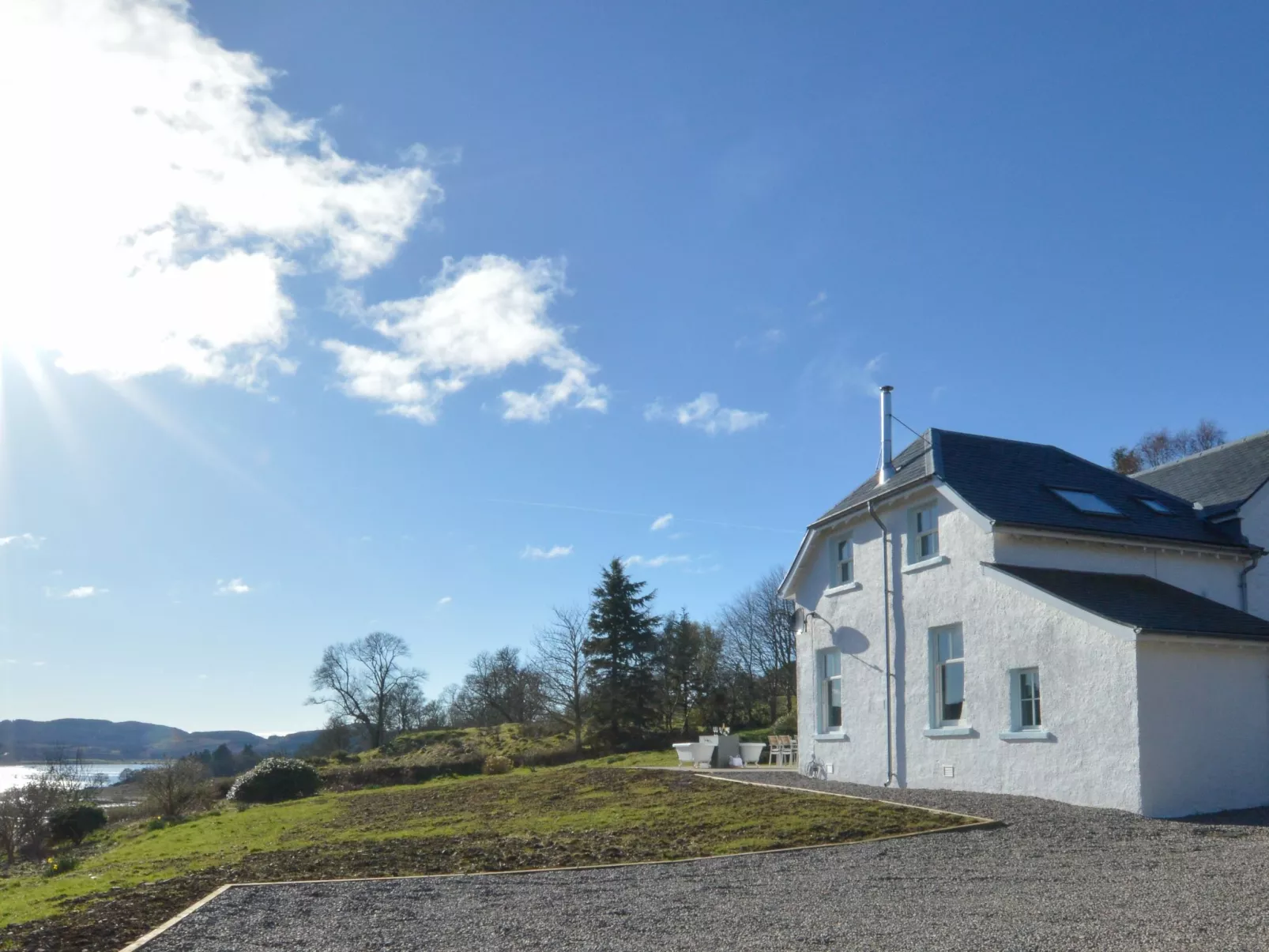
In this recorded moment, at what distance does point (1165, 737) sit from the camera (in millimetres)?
14359

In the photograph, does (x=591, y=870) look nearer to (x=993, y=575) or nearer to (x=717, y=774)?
(x=993, y=575)

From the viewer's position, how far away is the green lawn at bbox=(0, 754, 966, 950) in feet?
34.5

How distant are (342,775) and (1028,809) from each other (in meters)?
25.9

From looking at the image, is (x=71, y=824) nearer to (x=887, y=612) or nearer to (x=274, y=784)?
(x=274, y=784)

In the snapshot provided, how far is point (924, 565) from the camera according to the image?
19.3 metres

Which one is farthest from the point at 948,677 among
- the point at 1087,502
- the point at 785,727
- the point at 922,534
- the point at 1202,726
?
the point at 785,727

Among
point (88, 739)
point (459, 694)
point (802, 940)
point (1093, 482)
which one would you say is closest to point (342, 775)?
point (1093, 482)

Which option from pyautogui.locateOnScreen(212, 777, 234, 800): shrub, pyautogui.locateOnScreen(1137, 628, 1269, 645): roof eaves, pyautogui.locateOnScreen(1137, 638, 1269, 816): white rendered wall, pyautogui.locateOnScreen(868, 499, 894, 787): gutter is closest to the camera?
pyautogui.locateOnScreen(1137, 628, 1269, 645): roof eaves

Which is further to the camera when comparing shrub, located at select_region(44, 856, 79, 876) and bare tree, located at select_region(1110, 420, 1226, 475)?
bare tree, located at select_region(1110, 420, 1226, 475)

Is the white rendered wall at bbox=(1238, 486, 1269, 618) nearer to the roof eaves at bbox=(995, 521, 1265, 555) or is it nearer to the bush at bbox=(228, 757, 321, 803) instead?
the roof eaves at bbox=(995, 521, 1265, 555)

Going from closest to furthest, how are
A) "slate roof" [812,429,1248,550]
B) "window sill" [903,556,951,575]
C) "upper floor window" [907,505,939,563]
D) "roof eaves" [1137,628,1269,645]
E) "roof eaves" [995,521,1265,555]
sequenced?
"roof eaves" [1137,628,1269,645]
"roof eaves" [995,521,1265,555]
"slate roof" [812,429,1248,550]
"window sill" [903,556,951,575]
"upper floor window" [907,505,939,563]

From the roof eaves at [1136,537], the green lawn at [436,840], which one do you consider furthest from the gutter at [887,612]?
the roof eaves at [1136,537]

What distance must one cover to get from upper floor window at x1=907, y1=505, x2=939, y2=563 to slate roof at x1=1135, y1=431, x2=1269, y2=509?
583cm

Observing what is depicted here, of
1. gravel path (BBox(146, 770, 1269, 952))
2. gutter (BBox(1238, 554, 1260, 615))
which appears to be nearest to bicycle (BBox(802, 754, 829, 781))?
gutter (BBox(1238, 554, 1260, 615))
